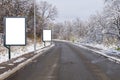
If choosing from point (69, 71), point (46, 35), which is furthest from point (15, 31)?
point (46, 35)

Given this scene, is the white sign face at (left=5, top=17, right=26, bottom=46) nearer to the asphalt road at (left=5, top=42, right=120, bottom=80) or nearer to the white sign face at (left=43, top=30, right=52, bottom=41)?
the asphalt road at (left=5, top=42, right=120, bottom=80)

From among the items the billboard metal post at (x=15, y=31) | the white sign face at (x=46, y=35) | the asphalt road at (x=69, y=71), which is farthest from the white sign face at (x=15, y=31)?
the white sign face at (x=46, y=35)

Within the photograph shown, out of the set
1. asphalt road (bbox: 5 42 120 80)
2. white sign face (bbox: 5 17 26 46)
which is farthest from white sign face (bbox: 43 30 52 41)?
A: asphalt road (bbox: 5 42 120 80)

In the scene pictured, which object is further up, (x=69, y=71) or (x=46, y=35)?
(x=46, y=35)

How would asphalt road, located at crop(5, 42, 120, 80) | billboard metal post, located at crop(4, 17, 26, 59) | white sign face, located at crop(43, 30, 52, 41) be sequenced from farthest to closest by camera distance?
white sign face, located at crop(43, 30, 52, 41) < billboard metal post, located at crop(4, 17, 26, 59) < asphalt road, located at crop(5, 42, 120, 80)

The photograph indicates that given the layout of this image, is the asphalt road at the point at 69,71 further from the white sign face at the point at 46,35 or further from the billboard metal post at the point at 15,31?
the white sign face at the point at 46,35

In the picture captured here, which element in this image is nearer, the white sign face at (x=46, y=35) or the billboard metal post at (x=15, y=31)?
the billboard metal post at (x=15, y=31)

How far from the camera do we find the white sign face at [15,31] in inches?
898

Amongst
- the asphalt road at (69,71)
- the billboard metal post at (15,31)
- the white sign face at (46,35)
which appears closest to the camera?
the asphalt road at (69,71)

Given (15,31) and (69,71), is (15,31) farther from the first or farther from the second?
(69,71)

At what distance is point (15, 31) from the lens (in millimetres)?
23000

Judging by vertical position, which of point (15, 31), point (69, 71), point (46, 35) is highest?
point (15, 31)

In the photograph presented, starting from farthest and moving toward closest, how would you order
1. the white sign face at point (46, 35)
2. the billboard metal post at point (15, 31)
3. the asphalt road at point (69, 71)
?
the white sign face at point (46, 35) < the billboard metal post at point (15, 31) < the asphalt road at point (69, 71)

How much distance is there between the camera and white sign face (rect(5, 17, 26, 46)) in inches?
898
